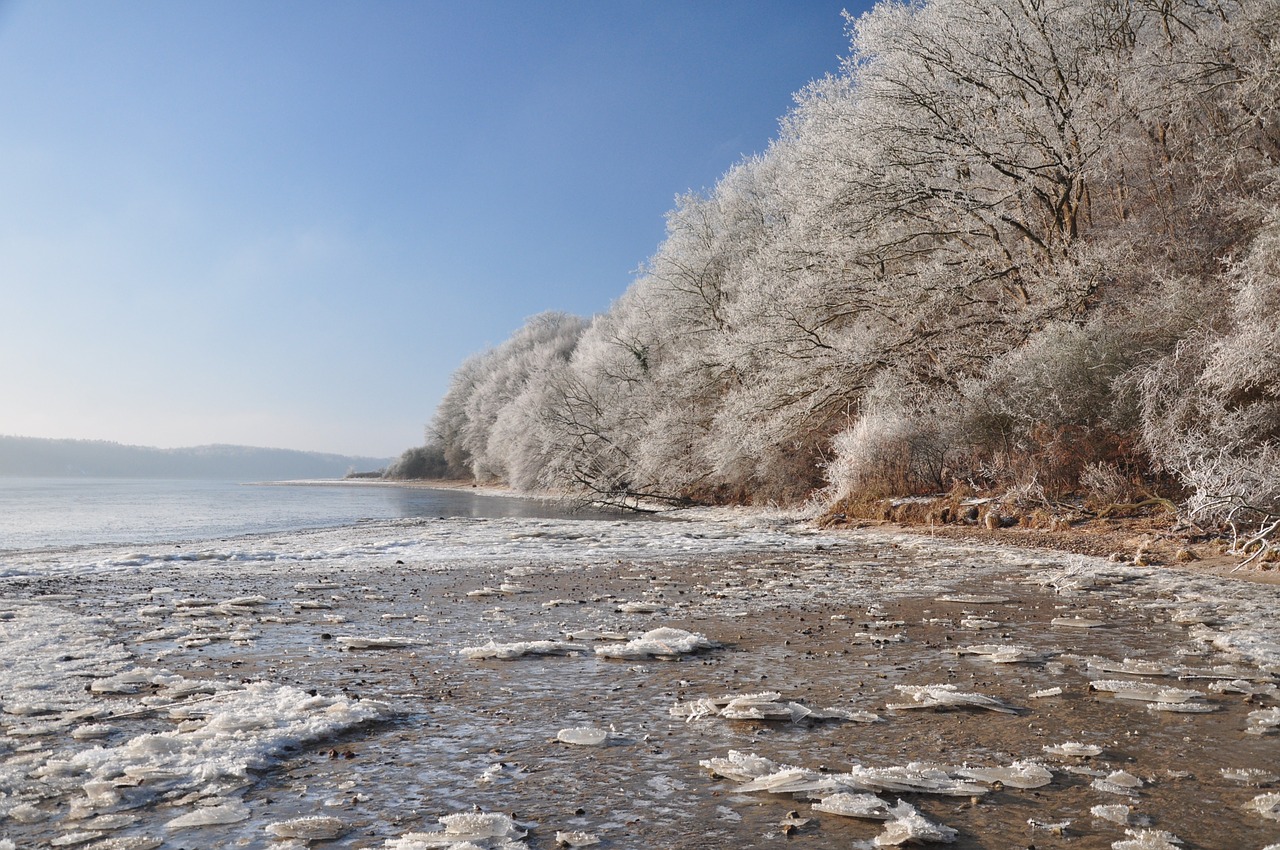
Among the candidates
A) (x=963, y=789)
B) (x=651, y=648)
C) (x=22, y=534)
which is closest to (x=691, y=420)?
(x=22, y=534)

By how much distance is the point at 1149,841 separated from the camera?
294 centimetres

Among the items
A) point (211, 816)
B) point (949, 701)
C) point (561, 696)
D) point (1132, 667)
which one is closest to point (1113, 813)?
point (949, 701)

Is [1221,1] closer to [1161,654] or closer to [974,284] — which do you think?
[974,284]

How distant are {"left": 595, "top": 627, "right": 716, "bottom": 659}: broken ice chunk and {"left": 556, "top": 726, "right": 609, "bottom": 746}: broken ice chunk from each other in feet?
5.44

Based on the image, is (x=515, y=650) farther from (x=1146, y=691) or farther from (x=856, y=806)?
(x=1146, y=691)

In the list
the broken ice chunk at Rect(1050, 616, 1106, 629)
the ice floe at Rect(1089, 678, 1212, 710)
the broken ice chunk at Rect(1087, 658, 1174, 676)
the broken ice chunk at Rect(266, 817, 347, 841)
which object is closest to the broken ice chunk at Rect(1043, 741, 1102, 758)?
the ice floe at Rect(1089, 678, 1212, 710)

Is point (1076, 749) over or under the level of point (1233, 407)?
under

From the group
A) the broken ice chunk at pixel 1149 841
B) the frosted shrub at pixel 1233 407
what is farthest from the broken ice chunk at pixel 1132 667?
the frosted shrub at pixel 1233 407

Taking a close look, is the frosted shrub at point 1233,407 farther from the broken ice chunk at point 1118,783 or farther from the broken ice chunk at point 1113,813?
the broken ice chunk at point 1113,813

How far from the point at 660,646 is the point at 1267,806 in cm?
369

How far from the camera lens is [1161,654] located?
566cm

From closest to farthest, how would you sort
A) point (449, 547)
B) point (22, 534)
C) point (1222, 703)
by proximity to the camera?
point (1222, 703)
point (449, 547)
point (22, 534)

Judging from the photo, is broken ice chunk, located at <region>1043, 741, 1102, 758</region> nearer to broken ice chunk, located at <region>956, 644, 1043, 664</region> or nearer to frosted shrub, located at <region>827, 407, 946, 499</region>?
broken ice chunk, located at <region>956, 644, 1043, 664</region>

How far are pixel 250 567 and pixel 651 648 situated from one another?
8.86m
